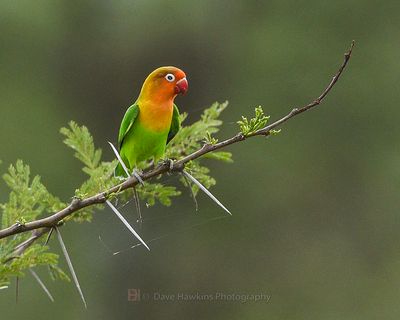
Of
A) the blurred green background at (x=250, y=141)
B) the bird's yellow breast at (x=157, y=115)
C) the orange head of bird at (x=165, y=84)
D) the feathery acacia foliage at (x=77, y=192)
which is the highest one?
the orange head of bird at (x=165, y=84)

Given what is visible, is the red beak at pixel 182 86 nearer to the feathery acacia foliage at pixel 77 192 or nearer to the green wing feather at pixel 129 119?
the feathery acacia foliage at pixel 77 192

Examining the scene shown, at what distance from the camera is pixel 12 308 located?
6.85 meters

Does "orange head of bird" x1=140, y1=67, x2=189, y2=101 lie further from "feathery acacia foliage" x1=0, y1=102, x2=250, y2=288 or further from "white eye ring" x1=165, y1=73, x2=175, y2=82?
"feathery acacia foliage" x1=0, y1=102, x2=250, y2=288

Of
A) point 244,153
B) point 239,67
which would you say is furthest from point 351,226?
point 239,67

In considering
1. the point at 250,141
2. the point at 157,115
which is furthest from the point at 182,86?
the point at 250,141

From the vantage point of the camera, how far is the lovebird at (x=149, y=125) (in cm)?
195

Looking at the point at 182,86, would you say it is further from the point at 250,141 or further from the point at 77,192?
the point at 250,141

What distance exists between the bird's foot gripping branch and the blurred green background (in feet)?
16.5

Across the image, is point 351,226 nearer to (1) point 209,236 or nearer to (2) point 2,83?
(1) point 209,236

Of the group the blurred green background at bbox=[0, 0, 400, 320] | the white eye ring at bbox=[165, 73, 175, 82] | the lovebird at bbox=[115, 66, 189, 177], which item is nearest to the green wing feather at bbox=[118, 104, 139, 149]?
the lovebird at bbox=[115, 66, 189, 177]

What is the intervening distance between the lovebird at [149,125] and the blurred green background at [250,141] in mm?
4881

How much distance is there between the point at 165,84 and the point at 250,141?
5.64 metres

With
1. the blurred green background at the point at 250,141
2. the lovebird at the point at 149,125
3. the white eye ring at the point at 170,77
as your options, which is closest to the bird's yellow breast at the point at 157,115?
the lovebird at the point at 149,125

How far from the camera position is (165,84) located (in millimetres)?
1861
